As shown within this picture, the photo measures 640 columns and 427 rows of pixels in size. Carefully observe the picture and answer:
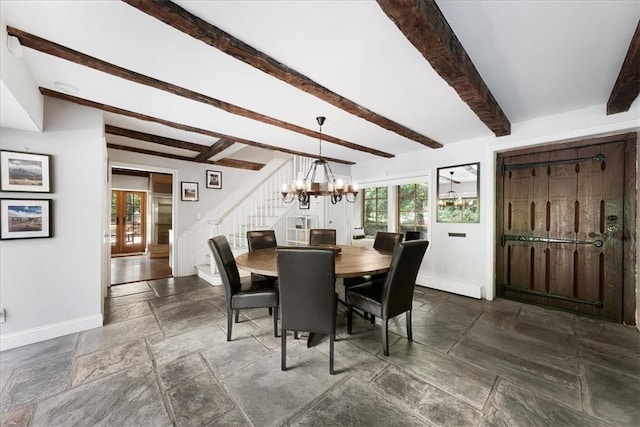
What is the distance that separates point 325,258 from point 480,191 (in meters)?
Result: 3.06

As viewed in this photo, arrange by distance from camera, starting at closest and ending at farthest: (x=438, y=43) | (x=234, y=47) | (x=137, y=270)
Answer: (x=438, y=43) < (x=234, y=47) < (x=137, y=270)

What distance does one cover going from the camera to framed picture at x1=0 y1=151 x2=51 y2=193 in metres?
2.22

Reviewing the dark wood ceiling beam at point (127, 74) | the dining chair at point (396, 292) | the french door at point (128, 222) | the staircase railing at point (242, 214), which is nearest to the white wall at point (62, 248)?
the dark wood ceiling beam at point (127, 74)

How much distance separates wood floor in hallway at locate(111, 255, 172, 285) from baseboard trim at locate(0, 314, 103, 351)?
76.6 inches

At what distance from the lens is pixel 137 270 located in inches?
209

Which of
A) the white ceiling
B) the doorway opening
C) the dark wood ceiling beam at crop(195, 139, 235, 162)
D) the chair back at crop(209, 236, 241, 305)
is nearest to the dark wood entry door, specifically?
the white ceiling

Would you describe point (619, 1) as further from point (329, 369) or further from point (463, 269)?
point (463, 269)

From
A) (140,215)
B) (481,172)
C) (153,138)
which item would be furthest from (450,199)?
(140,215)

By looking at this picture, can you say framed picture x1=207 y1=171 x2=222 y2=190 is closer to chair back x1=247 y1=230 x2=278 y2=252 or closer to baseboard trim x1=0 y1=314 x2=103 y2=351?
chair back x1=247 y1=230 x2=278 y2=252

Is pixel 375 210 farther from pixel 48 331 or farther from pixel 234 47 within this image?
pixel 48 331

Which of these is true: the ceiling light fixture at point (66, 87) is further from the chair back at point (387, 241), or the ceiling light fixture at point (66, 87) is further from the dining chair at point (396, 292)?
the chair back at point (387, 241)

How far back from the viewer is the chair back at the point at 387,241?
3422 mm

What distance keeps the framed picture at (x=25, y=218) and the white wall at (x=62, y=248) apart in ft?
0.18

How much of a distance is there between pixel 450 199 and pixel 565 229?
4.49 feet
